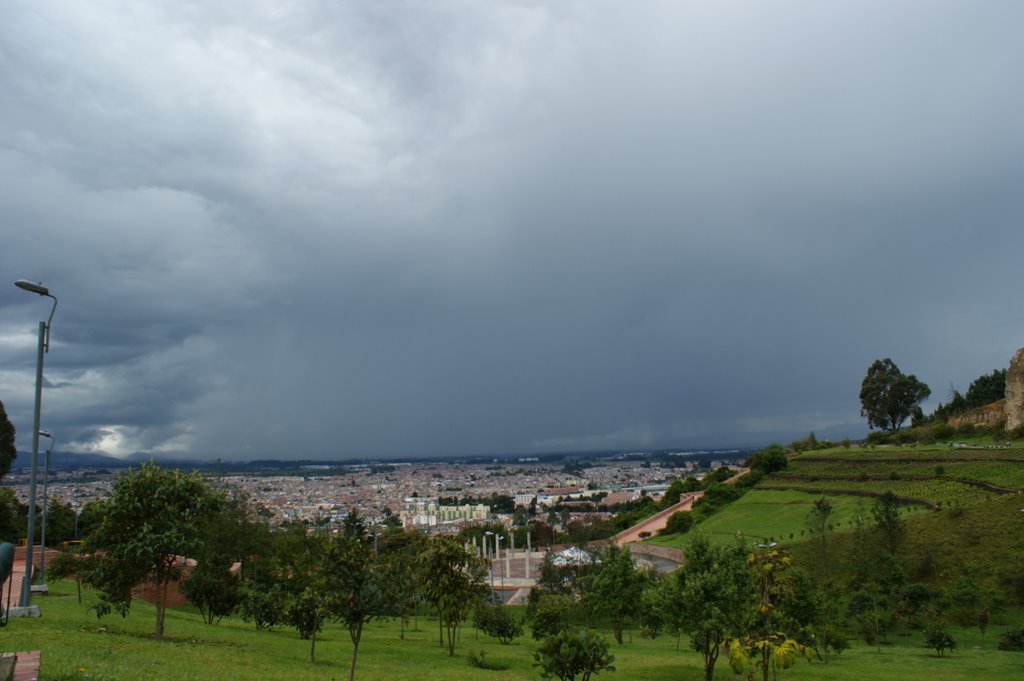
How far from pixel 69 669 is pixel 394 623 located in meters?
29.8

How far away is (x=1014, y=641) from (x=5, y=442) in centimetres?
6632

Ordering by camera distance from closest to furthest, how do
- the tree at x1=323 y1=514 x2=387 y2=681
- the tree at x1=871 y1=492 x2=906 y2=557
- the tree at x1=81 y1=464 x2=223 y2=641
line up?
the tree at x1=323 y1=514 x2=387 y2=681
the tree at x1=81 y1=464 x2=223 y2=641
the tree at x1=871 y1=492 x2=906 y2=557

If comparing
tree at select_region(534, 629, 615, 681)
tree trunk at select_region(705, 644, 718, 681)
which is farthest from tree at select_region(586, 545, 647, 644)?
tree at select_region(534, 629, 615, 681)

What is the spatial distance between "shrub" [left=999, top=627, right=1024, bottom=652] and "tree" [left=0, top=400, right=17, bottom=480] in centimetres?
6582

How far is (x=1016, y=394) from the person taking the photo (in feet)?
247

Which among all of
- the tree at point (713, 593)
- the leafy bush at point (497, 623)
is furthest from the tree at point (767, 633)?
the leafy bush at point (497, 623)

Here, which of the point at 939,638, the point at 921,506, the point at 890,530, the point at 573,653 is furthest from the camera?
the point at 921,506

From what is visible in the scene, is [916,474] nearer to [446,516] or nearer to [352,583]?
[352,583]

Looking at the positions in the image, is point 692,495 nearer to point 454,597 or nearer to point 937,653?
point 937,653

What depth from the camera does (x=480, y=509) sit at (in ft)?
449

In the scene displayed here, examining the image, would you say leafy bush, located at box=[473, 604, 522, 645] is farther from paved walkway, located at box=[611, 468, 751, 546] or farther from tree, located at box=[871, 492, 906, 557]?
paved walkway, located at box=[611, 468, 751, 546]

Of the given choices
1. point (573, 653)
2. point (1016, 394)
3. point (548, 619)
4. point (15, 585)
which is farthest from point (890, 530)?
point (1016, 394)

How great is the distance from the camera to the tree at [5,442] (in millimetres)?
50875

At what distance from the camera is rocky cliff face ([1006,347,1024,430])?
7456cm
